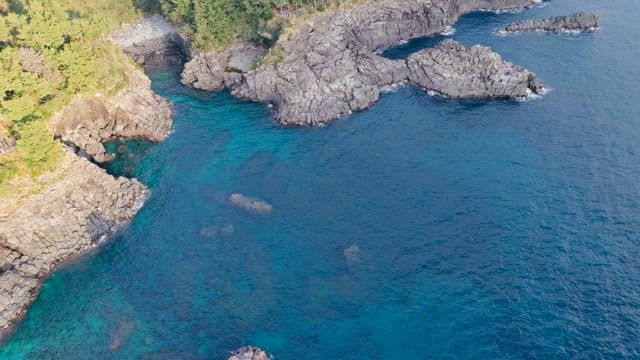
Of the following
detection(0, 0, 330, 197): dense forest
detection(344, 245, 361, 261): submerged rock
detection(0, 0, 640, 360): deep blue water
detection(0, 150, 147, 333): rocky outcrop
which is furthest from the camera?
A: detection(0, 0, 330, 197): dense forest

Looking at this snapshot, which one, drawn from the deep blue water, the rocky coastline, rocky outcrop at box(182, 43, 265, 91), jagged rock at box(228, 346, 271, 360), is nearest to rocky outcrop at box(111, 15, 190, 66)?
rocky outcrop at box(182, 43, 265, 91)

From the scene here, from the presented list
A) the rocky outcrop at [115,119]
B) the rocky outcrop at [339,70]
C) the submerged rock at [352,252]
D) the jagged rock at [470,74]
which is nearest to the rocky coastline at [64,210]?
the rocky outcrop at [115,119]

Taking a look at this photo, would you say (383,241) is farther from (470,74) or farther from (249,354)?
(470,74)

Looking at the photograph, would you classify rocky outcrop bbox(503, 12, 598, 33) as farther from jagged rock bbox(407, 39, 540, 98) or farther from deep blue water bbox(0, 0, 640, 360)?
jagged rock bbox(407, 39, 540, 98)

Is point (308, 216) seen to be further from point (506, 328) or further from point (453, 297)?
point (506, 328)

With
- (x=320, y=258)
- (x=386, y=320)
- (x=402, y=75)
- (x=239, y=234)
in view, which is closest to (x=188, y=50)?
(x=402, y=75)
